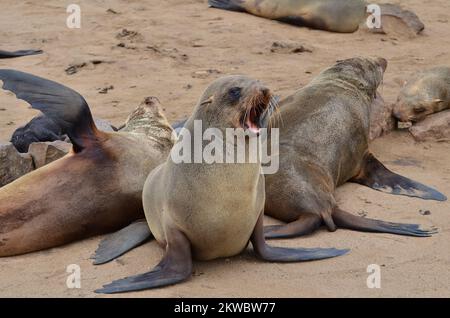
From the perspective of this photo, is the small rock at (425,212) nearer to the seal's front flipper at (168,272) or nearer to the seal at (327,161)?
the seal at (327,161)

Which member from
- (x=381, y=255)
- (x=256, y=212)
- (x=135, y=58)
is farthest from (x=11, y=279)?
(x=135, y=58)

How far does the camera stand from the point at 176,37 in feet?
29.8

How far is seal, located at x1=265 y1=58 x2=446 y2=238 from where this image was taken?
15.6 ft

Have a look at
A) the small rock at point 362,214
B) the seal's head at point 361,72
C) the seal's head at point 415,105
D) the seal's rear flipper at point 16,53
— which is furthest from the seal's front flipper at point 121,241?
the seal's rear flipper at point 16,53

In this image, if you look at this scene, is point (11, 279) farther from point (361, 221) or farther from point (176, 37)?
point (176, 37)

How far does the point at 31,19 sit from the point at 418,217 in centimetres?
647

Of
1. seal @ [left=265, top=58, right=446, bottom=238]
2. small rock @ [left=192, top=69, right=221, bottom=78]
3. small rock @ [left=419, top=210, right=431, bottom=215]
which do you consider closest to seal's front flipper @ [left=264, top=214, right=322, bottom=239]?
seal @ [left=265, top=58, right=446, bottom=238]

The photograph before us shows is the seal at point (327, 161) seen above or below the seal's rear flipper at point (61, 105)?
below

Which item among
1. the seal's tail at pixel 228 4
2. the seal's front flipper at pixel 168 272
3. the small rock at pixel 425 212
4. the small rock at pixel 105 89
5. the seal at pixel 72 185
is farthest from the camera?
the seal's tail at pixel 228 4

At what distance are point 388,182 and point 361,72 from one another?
1.18 meters

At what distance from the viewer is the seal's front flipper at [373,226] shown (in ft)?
15.1

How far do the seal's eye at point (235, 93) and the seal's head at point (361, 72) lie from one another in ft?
7.32

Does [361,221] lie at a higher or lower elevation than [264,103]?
lower

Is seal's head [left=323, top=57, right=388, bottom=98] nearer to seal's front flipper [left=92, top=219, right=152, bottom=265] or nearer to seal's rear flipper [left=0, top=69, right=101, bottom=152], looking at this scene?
seal's rear flipper [left=0, top=69, right=101, bottom=152]
